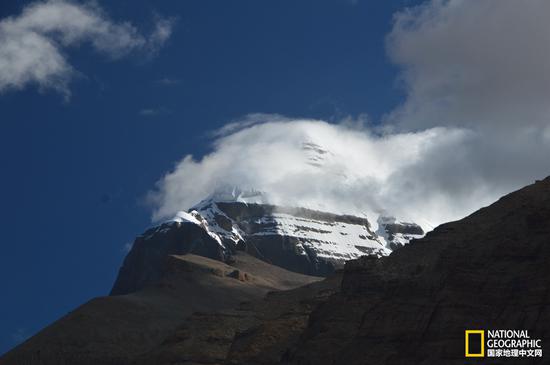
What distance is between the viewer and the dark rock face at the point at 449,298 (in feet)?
361

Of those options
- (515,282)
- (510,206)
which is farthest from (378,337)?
(510,206)

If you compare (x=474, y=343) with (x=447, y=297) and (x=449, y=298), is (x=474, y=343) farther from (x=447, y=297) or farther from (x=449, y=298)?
(x=447, y=297)

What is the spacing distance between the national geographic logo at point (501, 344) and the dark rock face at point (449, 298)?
982mm

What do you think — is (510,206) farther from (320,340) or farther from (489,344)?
(489,344)

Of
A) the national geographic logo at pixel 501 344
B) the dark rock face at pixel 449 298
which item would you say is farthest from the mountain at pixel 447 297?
the national geographic logo at pixel 501 344

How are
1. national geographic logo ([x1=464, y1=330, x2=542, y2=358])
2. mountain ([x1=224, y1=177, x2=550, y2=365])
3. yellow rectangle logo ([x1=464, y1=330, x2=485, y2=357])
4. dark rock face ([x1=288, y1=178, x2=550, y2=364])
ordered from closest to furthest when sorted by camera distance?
national geographic logo ([x1=464, y1=330, x2=542, y2=358]) < yellow rectangle logo ([x1=464, y1=330, x2=485, y2=357]) < mountain ([x1=224, y1=177, x2=550, y2=365]) < dark rock face ([x1=288, y1=178, x2=550, y2=364])

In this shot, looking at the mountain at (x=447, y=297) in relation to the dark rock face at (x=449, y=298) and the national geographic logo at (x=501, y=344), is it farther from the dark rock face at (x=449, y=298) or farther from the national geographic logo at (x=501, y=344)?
the national geographic logo at (x=501, y=344)

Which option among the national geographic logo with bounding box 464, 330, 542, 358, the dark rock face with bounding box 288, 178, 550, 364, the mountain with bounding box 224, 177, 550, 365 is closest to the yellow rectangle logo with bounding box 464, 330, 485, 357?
the national geographic logo with bounding box 464, 330, 542, 358

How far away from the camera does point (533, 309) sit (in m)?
107

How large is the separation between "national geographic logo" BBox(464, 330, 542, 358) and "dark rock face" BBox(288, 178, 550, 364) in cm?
98

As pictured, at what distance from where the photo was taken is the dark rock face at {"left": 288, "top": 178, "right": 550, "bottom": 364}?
110062 millimetres

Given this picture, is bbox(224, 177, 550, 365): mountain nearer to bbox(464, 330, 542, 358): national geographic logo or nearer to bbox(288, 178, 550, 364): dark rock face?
bbox(288, 178, 550, 364): dark rock face

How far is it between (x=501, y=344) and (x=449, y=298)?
12.4 metres

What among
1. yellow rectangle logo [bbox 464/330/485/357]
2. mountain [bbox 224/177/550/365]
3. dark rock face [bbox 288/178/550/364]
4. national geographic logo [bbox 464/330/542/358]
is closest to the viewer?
national geographic logo [bbox 464/330/542/358]
